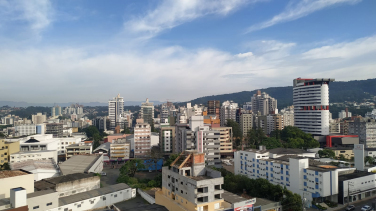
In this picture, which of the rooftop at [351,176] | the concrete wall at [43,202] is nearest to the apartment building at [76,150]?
the concrete wall at [43,202]

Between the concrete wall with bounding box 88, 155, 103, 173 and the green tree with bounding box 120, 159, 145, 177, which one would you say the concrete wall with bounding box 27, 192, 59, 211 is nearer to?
the concrete wall with bounding box 88, 155, 103, 173

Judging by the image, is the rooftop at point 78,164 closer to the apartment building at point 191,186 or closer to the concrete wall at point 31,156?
the concrete wall at point 31,156

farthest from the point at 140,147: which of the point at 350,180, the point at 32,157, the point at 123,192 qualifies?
the point at 350,180

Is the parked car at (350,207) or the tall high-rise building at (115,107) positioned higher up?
the tall high-rise building at (115,107)

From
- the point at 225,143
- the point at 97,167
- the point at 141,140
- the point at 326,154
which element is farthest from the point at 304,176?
the point at 141,140

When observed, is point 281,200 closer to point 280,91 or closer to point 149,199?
point 149,199

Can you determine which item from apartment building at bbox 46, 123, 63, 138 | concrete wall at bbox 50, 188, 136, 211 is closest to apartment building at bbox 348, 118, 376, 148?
concrete wall at bbox 50, 188, 136, 211

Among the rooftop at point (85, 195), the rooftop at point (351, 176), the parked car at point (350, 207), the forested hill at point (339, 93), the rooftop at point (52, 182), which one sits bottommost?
the parked car at point (350, 207)
